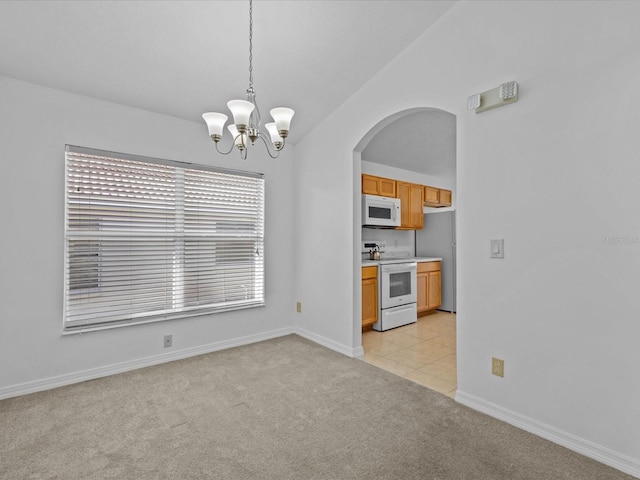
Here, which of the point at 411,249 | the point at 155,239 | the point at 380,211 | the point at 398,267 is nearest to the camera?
the point at 155,239

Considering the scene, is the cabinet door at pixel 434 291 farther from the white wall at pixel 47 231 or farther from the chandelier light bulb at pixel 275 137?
the chandelier light bulb at pixel 275 137

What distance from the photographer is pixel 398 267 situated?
4.44m

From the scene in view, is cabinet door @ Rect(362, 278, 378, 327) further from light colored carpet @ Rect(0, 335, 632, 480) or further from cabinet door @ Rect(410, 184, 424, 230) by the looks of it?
cabinet door @ Rect(410, 184, 424, 230)

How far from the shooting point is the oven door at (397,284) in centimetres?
425

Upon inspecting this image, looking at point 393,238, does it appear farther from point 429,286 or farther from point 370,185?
point 370,185

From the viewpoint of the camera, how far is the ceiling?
2.19m

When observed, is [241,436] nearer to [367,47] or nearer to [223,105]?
[223,105]

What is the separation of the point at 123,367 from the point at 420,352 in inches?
113

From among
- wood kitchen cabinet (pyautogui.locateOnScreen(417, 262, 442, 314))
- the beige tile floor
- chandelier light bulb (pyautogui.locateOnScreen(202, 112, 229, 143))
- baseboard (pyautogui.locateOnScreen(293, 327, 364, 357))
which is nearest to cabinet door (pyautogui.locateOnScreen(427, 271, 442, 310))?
wood kitchen cabinet (pyautogui.locateOnScreen(417, 262, 442, 314))

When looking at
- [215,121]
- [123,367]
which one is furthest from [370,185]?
[123,367]

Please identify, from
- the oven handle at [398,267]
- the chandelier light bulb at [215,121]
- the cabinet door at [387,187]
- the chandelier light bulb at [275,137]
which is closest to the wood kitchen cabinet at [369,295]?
the oven handle at [398,267]

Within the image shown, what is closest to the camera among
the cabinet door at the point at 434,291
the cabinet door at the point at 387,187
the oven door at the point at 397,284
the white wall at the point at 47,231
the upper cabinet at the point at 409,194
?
the white wall at the point at 47,231

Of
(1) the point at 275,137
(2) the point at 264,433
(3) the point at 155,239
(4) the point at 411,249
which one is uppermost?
(1) the point at 275,137

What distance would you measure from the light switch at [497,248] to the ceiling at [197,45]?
1.78m
